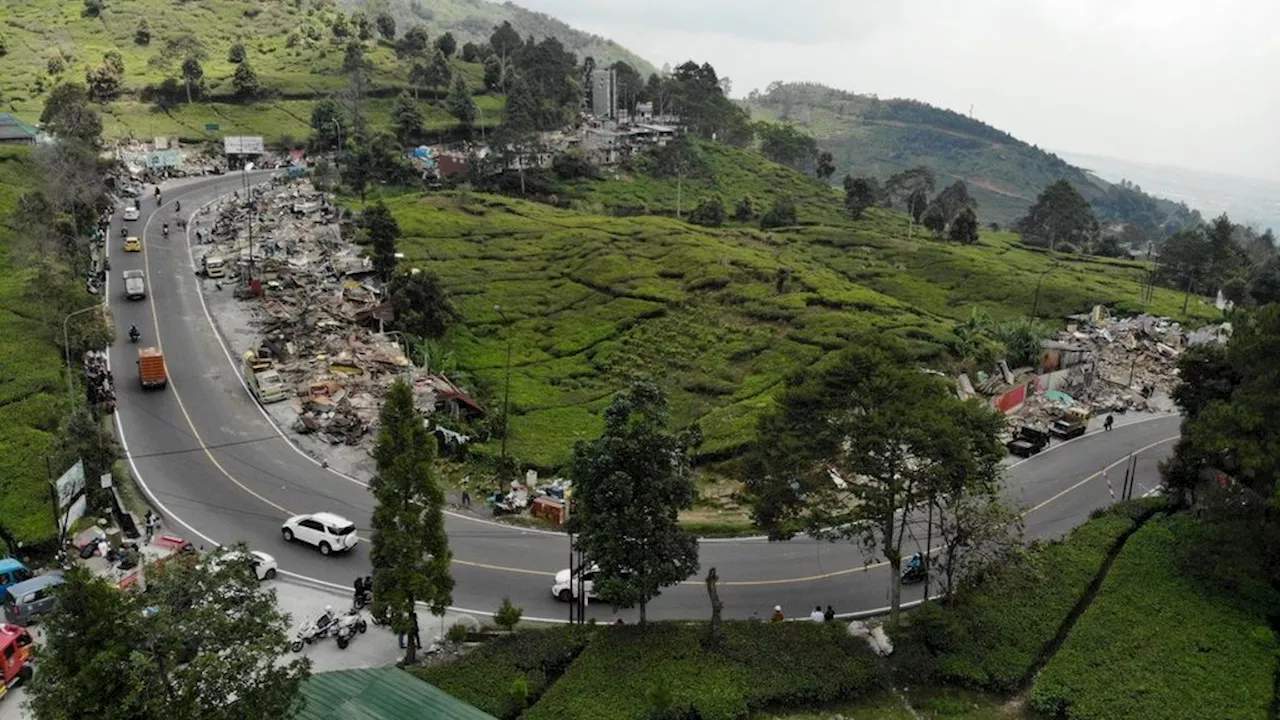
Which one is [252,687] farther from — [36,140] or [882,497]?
Result: [36,140]

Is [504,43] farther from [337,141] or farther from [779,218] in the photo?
[779,218]

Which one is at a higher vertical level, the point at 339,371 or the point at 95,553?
the point at 339,371

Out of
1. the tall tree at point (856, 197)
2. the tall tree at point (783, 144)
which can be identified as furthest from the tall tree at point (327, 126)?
the tall tree at point (783, 144)

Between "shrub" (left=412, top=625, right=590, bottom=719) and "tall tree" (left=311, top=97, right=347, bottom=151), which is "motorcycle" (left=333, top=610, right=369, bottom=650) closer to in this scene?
"shrub" (left=412, top=625, right=590, bottom=719)

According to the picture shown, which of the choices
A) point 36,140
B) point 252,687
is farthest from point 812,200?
point 252,687

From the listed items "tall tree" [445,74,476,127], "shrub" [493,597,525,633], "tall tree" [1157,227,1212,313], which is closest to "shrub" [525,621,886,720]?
"shrub" [493,597,525,633]

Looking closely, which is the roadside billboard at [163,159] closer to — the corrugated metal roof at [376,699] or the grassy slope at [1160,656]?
the corrugated metal roof at [376,699]
